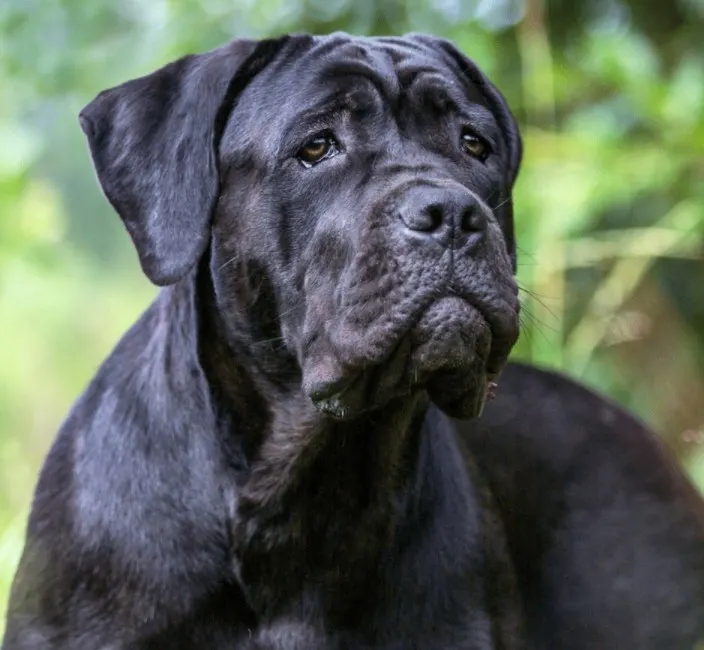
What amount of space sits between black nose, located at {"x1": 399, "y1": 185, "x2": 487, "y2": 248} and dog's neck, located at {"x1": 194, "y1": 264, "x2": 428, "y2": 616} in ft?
1.75

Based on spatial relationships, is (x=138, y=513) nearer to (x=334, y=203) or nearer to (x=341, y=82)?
(x=334, y=203)

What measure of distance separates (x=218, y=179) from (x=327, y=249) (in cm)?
39

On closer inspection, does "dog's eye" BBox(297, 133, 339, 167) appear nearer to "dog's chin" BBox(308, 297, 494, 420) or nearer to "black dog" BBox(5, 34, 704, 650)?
"black dog" BBox(5, 34, 704, 650)

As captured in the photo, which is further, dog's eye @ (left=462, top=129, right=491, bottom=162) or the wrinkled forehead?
dog's eye @ (left=462, top=129, right=491, bottom=162)

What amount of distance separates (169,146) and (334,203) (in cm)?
46

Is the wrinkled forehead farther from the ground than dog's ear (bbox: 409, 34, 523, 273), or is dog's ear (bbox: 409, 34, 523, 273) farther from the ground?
the wrinkled forehead

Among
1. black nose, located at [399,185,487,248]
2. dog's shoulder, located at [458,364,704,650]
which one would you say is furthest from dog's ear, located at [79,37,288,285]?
dog's shoulder, located at [458,364,704,650]

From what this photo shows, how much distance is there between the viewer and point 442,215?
2709 millimetres

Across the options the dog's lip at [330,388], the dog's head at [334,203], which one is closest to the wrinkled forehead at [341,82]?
the dog's head at [334,203]

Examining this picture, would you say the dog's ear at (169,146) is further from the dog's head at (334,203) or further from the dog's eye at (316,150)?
the dog's eye at (316,150)

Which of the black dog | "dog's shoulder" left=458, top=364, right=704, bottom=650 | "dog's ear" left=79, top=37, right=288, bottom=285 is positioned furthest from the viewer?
"dog's shoulder" left=458, top=364, right=704, bottom=650

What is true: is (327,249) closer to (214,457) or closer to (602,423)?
(214,457)

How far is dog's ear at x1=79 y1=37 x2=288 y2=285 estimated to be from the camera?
3.08 meters

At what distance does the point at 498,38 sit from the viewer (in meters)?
6.11
